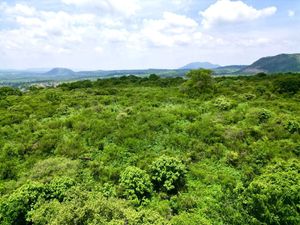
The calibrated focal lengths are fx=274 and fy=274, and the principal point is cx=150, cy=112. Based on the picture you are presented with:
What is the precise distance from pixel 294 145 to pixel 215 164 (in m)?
5.74

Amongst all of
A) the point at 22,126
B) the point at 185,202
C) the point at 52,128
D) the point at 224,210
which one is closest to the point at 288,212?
the point at 224,210

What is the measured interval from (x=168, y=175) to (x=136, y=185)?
6.43 feet

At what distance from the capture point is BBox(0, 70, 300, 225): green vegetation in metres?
11.1

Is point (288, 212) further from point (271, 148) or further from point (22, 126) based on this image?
point (22, 126)

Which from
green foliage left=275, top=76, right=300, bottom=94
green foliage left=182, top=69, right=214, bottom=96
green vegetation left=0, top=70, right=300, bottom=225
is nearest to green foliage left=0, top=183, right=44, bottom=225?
green vegetation left=0, top=70, right=300, bottom=225

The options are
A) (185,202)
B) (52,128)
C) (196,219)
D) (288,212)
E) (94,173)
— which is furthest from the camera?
(52,128)

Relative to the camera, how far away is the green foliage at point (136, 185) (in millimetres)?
13195

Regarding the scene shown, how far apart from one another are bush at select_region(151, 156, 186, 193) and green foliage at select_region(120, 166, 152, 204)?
827mm

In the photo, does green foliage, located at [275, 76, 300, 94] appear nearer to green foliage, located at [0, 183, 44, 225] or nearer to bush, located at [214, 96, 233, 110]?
bush, located at [214, 96, 233, 110]

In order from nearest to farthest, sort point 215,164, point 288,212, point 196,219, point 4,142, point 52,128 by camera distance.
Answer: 1. point 288,212
2. point 196,219
3. point 215,164
4. point 4,142
5. point 52,128

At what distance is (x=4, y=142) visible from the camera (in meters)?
19.6

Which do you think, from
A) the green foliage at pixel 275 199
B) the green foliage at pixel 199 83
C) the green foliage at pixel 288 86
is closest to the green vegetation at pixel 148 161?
the green foliage at pixel 275 199

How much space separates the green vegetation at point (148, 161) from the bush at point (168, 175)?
0.18 ft

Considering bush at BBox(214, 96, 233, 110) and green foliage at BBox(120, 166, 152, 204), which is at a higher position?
bush at BBox(214, 96, 233, 110)
